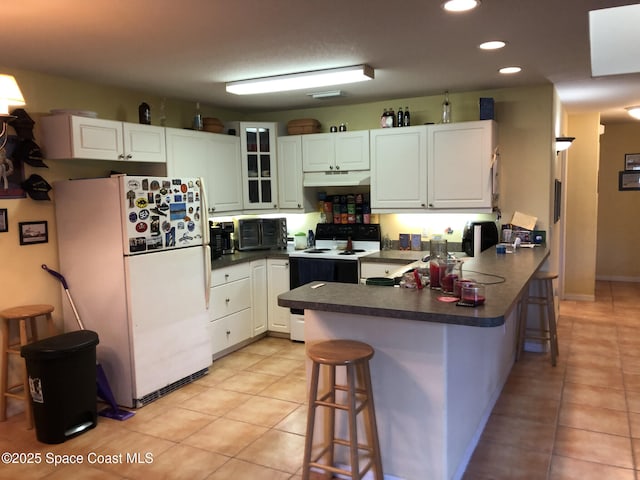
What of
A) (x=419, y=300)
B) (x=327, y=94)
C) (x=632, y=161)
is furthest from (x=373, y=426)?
(x=632, y=161)

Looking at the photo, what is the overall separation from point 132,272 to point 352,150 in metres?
2.44

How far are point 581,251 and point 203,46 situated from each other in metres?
5.66

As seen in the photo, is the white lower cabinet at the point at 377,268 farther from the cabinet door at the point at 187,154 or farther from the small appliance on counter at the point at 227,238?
the cabinet door at the point at 187,154

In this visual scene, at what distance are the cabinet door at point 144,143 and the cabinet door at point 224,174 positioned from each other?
2.03ft

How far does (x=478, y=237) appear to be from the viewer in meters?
4.42

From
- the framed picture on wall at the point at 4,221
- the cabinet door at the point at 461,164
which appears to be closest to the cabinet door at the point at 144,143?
the framed picture on wall at the point at 4,221

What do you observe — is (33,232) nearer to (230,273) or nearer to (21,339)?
(21,339)

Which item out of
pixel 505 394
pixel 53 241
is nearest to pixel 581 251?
pixel 505 394

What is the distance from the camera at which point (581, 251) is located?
671cm

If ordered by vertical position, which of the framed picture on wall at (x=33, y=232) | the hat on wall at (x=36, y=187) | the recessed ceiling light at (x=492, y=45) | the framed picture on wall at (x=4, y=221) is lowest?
the framed picture on wall at (x=33, y=232)

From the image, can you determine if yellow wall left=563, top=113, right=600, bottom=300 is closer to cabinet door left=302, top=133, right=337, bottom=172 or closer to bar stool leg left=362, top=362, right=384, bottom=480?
cabinet door left=302, top=133, right=337, bottom=172

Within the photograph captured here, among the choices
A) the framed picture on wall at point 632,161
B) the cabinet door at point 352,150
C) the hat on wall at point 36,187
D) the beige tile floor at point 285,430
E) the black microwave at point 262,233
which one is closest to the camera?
the beige tile floor at point 285,430

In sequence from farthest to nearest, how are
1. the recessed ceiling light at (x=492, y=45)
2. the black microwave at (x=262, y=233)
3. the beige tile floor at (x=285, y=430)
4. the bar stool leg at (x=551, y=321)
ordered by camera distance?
the black microwave at (x=262, y=233), the bar stool leg at (x=551, y=321), the recessed ceiling light at (x=492, y=45), the beige tile floor at (x=285, y=430)

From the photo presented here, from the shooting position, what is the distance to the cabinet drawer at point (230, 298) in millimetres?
4480
